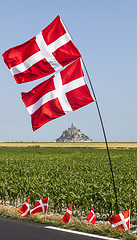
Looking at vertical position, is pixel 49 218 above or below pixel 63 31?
below

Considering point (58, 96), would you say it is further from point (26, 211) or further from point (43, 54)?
point (26, 211)

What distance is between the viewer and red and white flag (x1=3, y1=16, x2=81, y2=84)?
9250 millimetres

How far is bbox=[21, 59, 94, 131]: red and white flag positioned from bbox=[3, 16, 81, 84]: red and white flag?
276 mm

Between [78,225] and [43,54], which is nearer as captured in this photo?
[78,225]

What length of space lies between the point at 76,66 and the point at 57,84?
0.71 m

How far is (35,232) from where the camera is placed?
8.06m

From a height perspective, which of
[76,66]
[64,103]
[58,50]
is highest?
[58,50]

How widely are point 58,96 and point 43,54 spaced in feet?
4.17

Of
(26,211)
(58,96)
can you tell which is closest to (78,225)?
(26,211)

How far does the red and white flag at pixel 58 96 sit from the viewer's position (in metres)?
9.02

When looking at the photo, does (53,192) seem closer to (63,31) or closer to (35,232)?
(35,232)

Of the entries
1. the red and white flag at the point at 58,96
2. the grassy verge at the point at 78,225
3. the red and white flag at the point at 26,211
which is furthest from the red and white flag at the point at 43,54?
the grassy verge at the point at 78,225

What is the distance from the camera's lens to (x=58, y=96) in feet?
30.5

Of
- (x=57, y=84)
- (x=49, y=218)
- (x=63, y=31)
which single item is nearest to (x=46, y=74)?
(x=57, y=84)
